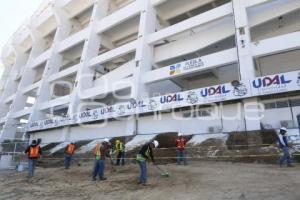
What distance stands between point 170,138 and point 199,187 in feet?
29.0

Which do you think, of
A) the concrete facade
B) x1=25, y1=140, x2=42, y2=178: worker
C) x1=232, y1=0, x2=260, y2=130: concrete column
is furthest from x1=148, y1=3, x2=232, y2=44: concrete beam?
x1=25, y1=140, x2=42, y2=178: worker

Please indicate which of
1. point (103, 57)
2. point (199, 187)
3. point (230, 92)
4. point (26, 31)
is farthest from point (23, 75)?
point (199, 187)

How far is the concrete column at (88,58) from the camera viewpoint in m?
25.3

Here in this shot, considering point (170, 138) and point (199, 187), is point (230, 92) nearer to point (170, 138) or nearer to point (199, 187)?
point (170, 138)

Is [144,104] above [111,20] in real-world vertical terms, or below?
below

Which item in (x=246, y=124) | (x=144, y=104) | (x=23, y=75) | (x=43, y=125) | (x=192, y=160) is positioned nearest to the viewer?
(x=192, y=160)

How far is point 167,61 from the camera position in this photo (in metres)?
23.4

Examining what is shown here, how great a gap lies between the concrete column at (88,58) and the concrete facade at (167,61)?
11 cm

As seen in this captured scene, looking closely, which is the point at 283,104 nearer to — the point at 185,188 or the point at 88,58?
the point at 185,188

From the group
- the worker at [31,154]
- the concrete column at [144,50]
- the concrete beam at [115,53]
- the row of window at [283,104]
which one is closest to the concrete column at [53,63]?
the concrete beam at [115,53]

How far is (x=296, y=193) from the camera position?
5.88m

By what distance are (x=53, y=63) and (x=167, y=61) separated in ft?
54.8

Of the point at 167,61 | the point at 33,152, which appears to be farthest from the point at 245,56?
the point at 33,152

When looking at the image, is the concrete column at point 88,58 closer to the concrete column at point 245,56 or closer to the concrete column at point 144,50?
the concrete column at point 144,50
